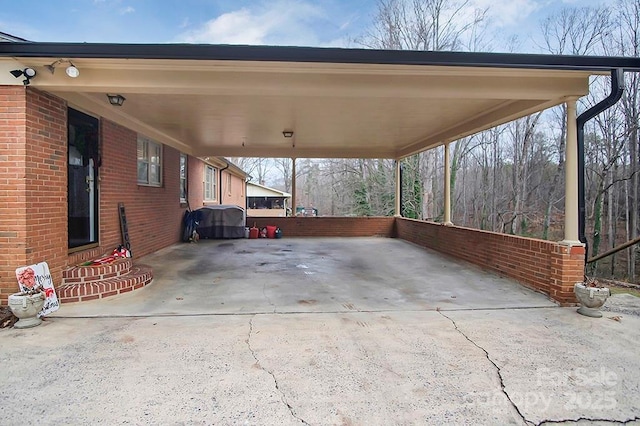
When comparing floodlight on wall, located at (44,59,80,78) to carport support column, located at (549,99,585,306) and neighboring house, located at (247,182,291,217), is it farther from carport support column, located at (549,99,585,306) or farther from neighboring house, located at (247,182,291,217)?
neighboring house, located at (247,182,291,217)

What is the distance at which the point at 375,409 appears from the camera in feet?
7.52

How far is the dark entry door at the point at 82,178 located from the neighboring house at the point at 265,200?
23315 millimetres

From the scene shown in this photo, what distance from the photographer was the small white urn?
11.7 feet

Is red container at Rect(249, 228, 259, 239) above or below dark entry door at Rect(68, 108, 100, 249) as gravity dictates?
below

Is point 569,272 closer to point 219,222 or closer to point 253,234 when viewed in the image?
point 253,234

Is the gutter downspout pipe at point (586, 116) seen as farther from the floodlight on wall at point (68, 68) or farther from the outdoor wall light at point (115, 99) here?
the outdoor wall light at point (115, 99)

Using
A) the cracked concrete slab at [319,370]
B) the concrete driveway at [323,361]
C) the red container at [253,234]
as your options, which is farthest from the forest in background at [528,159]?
the cracked concrete slab at [319,370]

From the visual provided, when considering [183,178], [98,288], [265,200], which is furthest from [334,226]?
[265,200]

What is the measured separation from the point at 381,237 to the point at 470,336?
Answer: 9218 mm

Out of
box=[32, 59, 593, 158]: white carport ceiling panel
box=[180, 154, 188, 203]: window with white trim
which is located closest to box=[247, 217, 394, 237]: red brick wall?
box=[180, 154, 188, 203]: window with white trim

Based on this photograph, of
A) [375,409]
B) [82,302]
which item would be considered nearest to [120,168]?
[82,302]

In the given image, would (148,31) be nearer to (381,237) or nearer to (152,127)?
(152,127)

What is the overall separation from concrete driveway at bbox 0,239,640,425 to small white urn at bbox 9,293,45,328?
0.17 metres

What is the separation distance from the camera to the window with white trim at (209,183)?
46.4 ft
